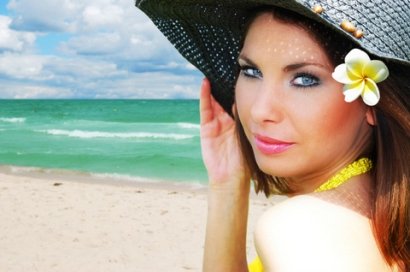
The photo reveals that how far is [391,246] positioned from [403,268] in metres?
0.11

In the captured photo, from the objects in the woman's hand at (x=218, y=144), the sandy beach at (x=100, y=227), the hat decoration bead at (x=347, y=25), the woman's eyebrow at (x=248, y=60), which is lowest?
the sandy beach at (x=100, y=227)

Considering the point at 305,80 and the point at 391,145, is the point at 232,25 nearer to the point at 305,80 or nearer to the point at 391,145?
the point at 305,80

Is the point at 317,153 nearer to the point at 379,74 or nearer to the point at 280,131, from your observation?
the point at 280,131

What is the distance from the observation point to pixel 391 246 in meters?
1.41

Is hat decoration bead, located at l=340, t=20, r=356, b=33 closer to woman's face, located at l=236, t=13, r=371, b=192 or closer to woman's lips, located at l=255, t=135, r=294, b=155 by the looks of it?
woman's face, located at l=236, t=13, r=371, b=192

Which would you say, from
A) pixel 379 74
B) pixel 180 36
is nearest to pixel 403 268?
pixel 379 74

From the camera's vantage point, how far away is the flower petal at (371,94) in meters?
1.45

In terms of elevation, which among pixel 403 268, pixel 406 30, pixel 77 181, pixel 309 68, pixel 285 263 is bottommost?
pixel 77 181

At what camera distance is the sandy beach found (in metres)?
6.21

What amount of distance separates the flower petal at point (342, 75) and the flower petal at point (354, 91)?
0.01m

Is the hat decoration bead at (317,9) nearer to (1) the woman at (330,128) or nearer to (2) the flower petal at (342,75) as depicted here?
(1) the woman at (330,128)

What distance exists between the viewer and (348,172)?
5.21 feet

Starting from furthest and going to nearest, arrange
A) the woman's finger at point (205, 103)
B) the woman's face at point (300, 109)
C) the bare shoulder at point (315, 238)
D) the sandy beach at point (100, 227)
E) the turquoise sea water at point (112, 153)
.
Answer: the turquoise sea water at point (112, 153) < the sandy beach at point (100, 227) < the woman's finger at point (205, 103) < the woman's face at point (300, 109) < the bare shoulder at point (315, 238)

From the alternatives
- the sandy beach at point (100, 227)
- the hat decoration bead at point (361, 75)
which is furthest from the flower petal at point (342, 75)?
the sandy beach at point (100, 227)
